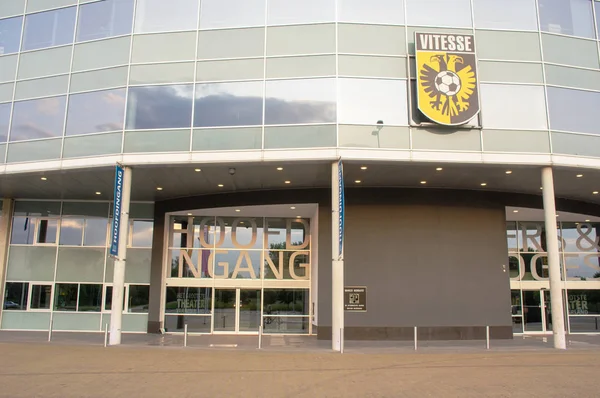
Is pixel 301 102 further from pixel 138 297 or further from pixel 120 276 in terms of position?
pixel 138 297

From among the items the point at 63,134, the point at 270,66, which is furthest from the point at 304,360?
the point at 63,134

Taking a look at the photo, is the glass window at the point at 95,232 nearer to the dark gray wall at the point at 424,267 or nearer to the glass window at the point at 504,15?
the dark gray wall at the point at 424,267

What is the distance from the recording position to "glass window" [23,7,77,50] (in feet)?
60.6

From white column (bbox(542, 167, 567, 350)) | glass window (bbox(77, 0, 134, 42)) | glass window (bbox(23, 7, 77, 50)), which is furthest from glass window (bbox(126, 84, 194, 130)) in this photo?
white column (bbox(542, 167, 567, 350))

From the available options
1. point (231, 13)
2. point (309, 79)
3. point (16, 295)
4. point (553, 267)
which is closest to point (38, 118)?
point (231, 13)

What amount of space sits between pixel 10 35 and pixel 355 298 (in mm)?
17796

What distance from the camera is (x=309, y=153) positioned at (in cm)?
1577

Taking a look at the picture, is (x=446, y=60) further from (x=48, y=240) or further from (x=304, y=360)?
(x=48, y=240)

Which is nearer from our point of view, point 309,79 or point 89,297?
point 309,79

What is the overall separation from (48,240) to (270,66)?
46.9ft

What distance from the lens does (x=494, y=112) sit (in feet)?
53.6

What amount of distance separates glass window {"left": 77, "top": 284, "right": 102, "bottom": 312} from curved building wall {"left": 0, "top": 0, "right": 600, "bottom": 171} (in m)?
7.13

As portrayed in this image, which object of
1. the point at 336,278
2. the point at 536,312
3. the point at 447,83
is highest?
the point at 447,83

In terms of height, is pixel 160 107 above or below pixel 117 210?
above
